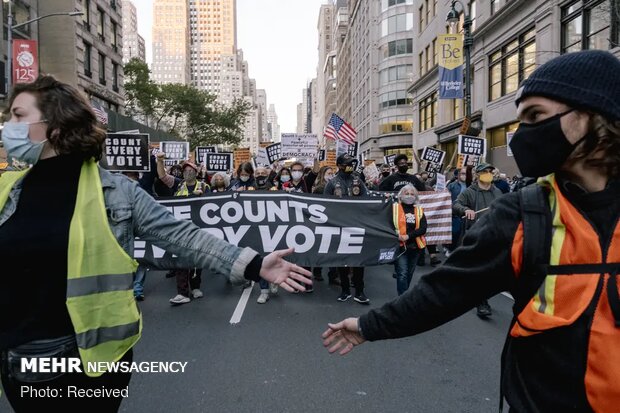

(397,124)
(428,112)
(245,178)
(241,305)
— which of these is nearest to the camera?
(241,305)

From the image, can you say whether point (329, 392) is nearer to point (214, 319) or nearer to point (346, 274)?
point (214, 319)

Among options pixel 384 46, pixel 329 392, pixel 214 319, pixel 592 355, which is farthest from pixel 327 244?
pixel 384 46

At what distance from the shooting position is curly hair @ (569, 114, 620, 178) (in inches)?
55.9

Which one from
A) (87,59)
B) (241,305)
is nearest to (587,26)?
(241,305)

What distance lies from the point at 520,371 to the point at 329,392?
8.79ft

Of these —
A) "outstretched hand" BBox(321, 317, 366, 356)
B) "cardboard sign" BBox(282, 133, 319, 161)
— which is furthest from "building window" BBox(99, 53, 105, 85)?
"outstretched hand" BBox(321, 317, 366, 356)

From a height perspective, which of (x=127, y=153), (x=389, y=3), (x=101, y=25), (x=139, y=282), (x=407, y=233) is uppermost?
(x=389, y=3)

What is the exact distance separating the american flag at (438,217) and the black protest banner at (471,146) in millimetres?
4291

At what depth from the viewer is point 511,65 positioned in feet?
76.6

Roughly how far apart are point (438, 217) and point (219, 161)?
881 centimetres

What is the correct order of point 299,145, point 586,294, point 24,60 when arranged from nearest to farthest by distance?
point 586,294, point 299,145, point 24,60

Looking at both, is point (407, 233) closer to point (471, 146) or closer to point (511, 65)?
point (471, 146)

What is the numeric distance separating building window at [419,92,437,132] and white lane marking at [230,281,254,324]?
1237 inches

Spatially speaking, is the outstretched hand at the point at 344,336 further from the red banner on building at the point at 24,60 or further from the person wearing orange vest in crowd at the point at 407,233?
the red banner on building at the point at 24,60
